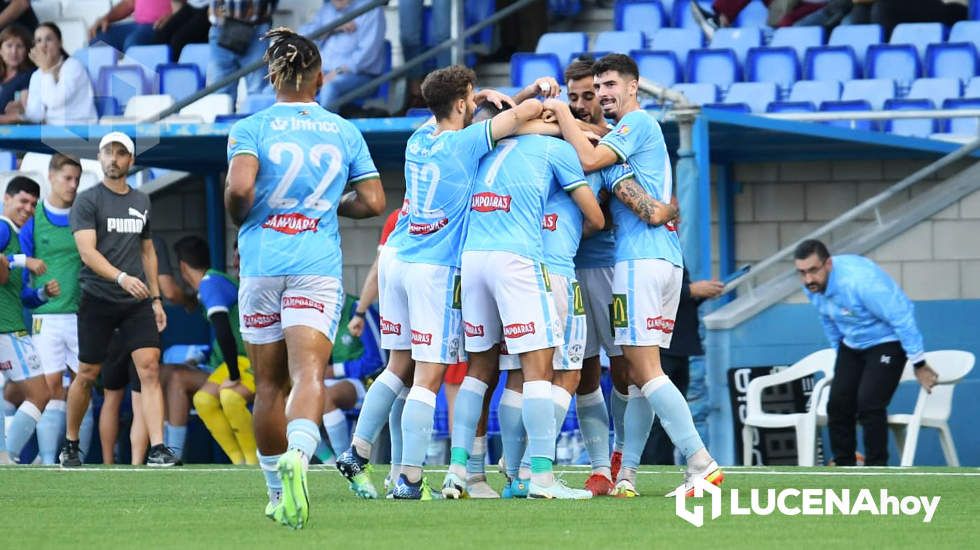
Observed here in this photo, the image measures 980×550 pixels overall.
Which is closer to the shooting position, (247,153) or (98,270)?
(247,153)

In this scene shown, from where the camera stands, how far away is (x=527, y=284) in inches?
323

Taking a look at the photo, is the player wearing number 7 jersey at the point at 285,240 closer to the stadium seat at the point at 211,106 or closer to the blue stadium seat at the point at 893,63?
the stadium seat at the point at 211,106

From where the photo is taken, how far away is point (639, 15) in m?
17.1

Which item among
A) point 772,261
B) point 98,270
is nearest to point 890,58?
point 772,261

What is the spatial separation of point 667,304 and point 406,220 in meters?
1.34

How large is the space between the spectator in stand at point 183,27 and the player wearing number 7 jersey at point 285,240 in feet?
36.6

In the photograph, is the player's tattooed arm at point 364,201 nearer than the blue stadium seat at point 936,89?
Yes

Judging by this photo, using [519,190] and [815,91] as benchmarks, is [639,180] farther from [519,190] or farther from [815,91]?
[815,91]

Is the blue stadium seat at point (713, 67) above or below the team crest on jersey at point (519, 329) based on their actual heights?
above

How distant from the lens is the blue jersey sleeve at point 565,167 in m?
8.27

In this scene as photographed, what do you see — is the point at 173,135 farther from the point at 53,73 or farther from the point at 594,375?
the point at 594,375

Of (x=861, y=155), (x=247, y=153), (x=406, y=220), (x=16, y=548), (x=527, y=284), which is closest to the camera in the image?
(x=16, y=548)

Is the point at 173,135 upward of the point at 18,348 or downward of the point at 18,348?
upward

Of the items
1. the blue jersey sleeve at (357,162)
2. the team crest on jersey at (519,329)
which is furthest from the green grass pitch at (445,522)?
the blue jersey sleeve at (357,162)
